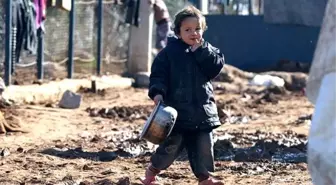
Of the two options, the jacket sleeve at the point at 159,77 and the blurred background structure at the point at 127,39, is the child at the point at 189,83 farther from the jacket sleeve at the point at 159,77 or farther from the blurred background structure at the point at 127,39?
the blurred background structure at the point at 127,39

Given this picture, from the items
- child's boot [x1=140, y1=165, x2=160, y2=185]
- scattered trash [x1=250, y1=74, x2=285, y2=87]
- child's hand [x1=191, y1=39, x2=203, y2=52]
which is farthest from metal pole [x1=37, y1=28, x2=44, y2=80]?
child's hand [x1=191, y1=39, x2=203, y2=52]

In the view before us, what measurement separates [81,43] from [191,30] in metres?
11.6

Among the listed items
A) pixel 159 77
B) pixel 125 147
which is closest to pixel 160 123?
pixel 159 77

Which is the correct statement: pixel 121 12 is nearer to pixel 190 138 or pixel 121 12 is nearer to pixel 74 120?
pixel 74 120

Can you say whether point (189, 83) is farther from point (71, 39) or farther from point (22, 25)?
point (71, 39)

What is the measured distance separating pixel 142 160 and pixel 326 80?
236 inches

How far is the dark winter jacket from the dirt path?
0.82 m

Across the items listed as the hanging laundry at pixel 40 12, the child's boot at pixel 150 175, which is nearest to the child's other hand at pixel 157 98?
the child's boot at pixel 150 175

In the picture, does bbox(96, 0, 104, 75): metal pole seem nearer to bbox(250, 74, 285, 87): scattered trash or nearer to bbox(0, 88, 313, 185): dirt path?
bbox(250, 74, 285, 87): scattered trash

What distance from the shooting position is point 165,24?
57.8 ft

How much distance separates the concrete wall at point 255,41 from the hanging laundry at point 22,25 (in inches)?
348

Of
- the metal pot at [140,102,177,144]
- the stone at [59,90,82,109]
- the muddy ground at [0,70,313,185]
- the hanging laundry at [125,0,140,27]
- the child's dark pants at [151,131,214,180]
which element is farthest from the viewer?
the hanging laundry at [125,0,140,27]

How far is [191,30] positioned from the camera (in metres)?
6.52

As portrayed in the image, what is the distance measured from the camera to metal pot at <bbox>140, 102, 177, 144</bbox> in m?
6.21
